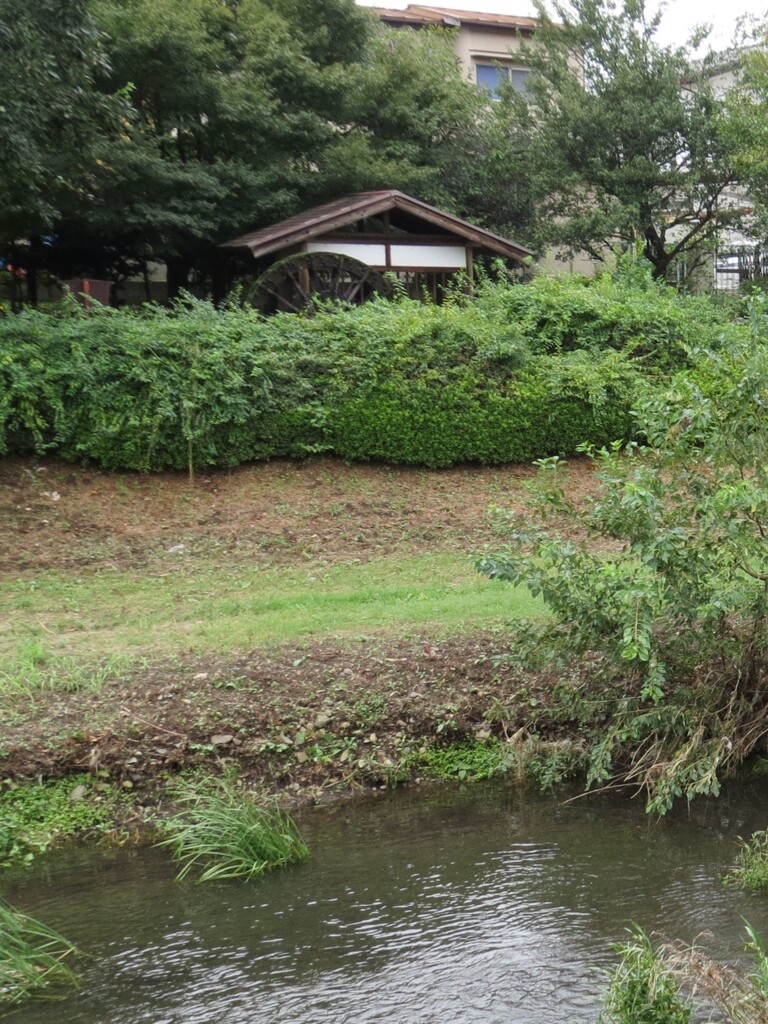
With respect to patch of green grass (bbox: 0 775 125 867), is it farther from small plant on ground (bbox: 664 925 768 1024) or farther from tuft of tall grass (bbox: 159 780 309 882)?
small plant on ground (bbox: 664 925 768 1024)

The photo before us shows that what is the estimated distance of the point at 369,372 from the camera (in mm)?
15086

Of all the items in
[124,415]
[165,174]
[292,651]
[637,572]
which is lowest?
[292,651]

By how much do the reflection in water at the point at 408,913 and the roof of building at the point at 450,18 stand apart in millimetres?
25681

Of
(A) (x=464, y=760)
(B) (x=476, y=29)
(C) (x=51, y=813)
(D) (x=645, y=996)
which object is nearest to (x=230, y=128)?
(B) (x=476, y=29)

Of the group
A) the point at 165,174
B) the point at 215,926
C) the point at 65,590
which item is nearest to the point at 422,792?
the point at 215,926

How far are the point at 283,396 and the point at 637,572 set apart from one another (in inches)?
327

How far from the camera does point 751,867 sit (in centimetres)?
621

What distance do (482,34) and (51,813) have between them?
92.2ft

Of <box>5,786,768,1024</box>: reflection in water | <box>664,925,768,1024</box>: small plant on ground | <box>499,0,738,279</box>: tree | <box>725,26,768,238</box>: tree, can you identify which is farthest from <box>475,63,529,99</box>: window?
<box>664,925,768,1024</box>: small plant on ground

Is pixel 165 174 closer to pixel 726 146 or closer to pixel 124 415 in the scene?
pixel 124 415

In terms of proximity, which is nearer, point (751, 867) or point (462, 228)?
point (751, 867)

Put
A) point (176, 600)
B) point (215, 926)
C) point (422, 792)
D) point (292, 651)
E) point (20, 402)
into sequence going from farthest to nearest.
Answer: point (20, 402), point (176, 600), point (292, 651), point (422, 792), point (215, 926)

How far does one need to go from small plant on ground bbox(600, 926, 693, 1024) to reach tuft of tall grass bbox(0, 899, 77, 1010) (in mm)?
2635

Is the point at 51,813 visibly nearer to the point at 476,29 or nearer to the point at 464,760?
the point at 464,760
